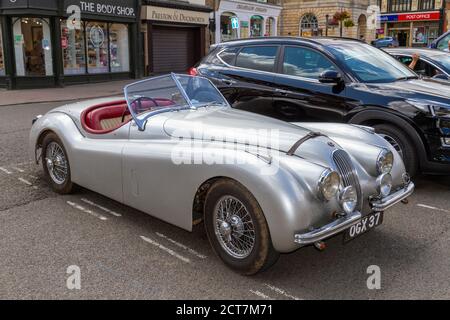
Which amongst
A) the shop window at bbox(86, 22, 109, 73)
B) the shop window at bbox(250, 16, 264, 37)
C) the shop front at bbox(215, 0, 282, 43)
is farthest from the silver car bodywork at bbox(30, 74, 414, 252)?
the shop window at bbox(250, 16, 264, 37)

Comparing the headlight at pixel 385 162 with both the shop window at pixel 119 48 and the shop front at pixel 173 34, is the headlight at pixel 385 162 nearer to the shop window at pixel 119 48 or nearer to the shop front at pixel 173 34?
the shop window at pixel 119 48

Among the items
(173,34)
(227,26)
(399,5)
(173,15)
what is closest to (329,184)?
(173,15)

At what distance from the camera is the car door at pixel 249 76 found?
672cm

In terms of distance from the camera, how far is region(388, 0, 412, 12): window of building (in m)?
51.3

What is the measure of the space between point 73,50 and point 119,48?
2.92 m

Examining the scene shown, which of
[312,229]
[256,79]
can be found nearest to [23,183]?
[256,79]

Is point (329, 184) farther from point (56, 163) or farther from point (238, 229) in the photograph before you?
point (56, 163)

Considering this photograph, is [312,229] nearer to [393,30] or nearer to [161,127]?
[161,127]

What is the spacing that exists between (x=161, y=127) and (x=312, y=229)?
1.69 m

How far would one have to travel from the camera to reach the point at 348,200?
11.1 ft

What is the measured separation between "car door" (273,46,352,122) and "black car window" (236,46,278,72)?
164 millimetres

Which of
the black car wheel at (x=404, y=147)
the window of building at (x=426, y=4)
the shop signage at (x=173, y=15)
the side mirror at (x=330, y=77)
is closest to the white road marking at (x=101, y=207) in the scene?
the side mirror at (x=330, y=77)
